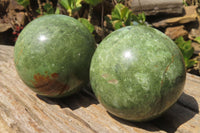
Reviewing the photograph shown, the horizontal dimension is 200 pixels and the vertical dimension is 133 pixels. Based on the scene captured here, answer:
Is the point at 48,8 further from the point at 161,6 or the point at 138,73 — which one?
the point at 138,73

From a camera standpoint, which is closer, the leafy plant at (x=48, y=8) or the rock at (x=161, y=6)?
the rock at (x=161, y=6)

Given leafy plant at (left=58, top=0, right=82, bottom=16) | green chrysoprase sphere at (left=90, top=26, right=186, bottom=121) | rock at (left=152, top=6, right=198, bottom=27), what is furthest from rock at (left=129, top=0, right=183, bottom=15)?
green chrysoprase sphere at (left=90, top=26, right=186, bottom=121)

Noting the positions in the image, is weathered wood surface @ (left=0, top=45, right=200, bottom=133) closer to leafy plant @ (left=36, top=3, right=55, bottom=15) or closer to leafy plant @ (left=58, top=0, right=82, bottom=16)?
leafy plant @ (left=58, top=0, right=82, bottom=16)

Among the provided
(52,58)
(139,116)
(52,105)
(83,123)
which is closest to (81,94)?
(52,105)

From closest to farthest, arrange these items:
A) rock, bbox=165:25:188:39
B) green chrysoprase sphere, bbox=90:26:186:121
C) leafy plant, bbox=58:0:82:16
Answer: green chrysoprase sphere, bbox=90:26:186:121 < leafy plant, bbox=58:0:82:16 < rock, bbox=165:25:188:39

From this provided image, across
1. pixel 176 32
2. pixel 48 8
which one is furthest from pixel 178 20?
pixel 48 8

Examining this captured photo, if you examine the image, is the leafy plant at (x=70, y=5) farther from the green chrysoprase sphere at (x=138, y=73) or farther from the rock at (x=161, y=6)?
the green chrysoprase sphere at (x=138, y=73)

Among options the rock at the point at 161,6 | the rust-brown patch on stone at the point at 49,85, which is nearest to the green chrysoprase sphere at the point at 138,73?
the rust-brown patch on stone at the point at 49,85
